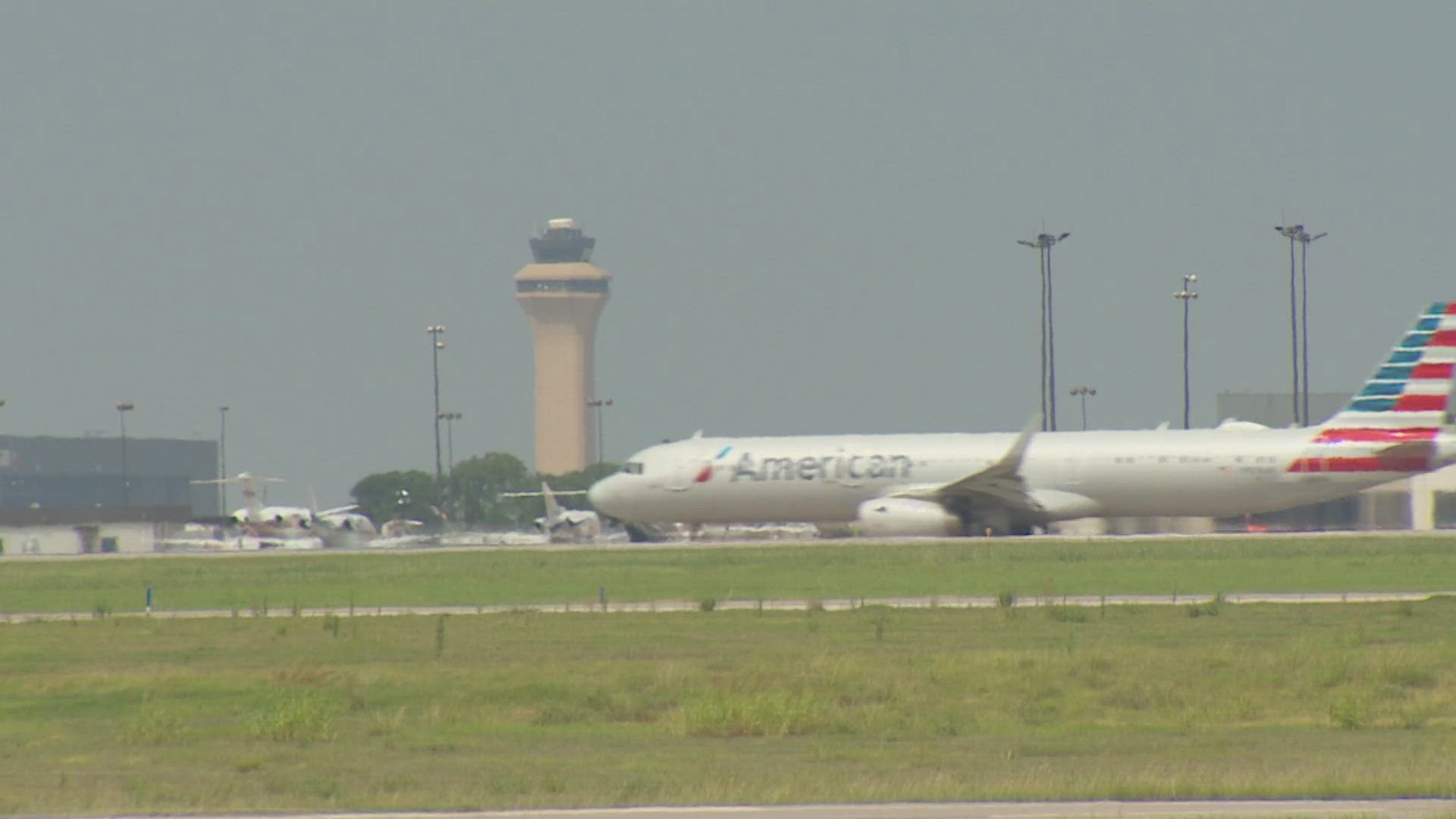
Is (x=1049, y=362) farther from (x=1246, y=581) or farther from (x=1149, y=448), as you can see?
(x=1246, y=581)

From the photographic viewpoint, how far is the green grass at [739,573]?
4428cm

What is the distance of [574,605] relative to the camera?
4116 cm

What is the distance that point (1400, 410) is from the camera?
6481 cm

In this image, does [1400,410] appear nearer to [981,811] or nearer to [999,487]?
[999,487]

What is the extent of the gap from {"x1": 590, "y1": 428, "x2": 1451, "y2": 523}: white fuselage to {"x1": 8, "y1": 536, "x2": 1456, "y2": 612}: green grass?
12.1 ft

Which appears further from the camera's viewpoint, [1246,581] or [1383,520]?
[1383,520]

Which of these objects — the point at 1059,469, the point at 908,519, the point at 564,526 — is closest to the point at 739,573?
the point at 908,519

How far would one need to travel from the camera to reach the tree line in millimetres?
161500

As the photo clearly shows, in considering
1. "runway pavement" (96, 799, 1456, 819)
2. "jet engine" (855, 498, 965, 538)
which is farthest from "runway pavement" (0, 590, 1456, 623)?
"jet engine" (855, 498, 965, 538)

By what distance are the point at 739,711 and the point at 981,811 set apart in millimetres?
7004

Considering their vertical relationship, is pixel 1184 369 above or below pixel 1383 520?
above

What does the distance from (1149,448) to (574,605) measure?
2972 cm

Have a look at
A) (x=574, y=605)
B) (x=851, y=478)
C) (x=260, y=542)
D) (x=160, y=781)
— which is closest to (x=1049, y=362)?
(x=851, y=478)

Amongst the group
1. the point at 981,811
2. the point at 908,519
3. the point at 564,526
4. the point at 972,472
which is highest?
the point at 972,472
